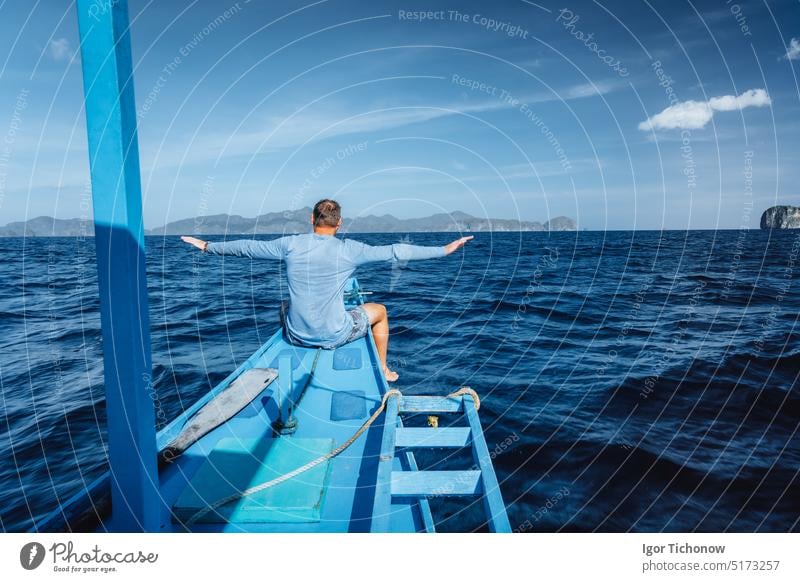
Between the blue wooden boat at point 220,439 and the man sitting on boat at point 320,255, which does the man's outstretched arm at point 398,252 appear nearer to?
the man sitting on boat at point 320,255

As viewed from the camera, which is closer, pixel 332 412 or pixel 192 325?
pixel 332 412

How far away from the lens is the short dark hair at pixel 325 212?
459cm

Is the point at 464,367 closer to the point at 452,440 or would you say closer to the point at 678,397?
the point at 678,397

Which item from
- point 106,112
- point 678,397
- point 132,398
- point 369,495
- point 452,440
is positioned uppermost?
point 106,112

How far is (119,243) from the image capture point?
1881 millimetres

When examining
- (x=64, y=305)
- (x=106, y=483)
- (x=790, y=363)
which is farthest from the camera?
(x=64, y=305)

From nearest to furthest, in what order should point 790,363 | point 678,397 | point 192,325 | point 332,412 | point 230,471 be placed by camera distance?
point 230,471 < point 332,412 < point 678,397 < point 790,363 < point 192,325

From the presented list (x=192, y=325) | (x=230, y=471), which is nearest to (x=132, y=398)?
(x=230, y=471)

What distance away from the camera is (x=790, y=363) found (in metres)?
9.57

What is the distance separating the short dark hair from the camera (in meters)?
4.59

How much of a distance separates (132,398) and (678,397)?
939 cm

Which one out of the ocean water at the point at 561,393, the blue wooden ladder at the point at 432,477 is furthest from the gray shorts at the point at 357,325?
the ocean water at the point at 561,393

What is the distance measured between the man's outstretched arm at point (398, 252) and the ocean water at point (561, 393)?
→ 320 centimetres

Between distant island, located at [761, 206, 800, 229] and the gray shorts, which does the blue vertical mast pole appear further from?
distant island, located at [761, 206, 800, 229]
